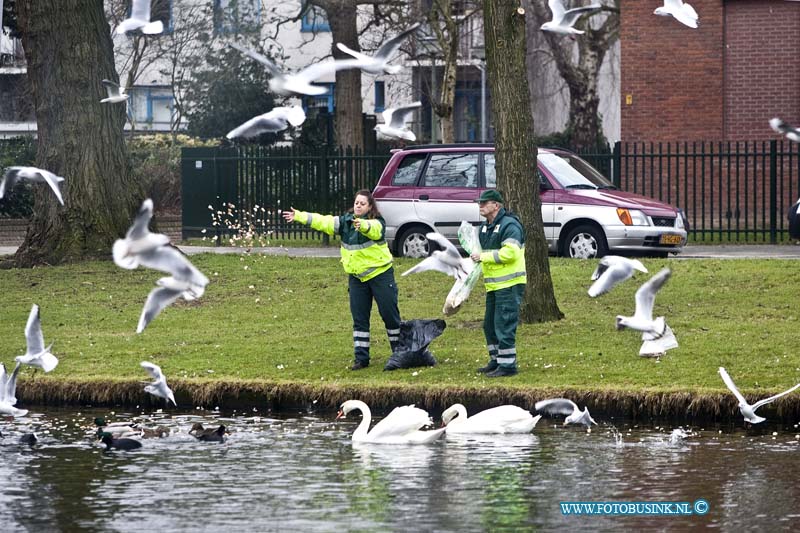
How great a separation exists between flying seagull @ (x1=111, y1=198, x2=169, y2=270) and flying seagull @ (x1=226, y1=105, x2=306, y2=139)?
6.84ft

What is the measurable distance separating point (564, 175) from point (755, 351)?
7717 millimetres

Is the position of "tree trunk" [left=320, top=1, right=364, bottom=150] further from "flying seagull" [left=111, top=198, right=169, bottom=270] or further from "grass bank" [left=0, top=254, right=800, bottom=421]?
"flying seagull" [left=111, top=198, right=169, bottom=270]

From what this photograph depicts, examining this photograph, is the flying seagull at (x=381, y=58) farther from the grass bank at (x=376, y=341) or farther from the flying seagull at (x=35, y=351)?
the flying seagull at (x=35, y=351)

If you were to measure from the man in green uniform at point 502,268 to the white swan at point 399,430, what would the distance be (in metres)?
1.72

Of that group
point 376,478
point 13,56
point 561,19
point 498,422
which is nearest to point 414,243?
point 561,19

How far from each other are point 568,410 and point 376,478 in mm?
2428

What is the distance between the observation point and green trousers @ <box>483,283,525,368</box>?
532 inches

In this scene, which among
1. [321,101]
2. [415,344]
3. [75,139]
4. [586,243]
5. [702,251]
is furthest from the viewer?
[321,101]

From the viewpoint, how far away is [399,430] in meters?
11.9

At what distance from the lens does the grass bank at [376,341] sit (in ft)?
43.5

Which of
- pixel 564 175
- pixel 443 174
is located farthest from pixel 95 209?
pixel 564 175

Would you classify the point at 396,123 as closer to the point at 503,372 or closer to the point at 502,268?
the point at 502,268

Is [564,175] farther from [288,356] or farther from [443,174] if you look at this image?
[288,356]

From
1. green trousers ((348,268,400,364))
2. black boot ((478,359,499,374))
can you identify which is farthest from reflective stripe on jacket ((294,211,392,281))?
black boot ((478,359,499,374))
